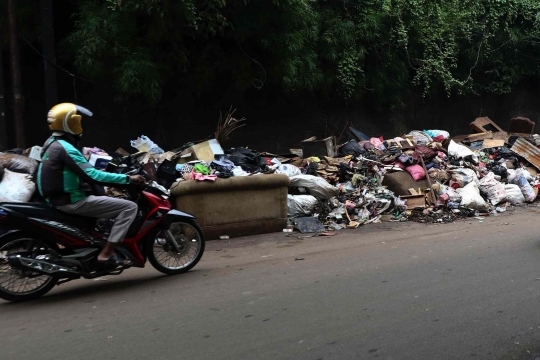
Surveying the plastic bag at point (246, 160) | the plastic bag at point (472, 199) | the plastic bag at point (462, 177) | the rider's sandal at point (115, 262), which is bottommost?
the plastic bag at point (472, 199)

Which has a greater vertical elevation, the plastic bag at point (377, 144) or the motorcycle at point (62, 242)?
the plastic bag at point (377, 144)

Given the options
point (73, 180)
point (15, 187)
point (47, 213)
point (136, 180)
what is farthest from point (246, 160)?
point (47, 213)

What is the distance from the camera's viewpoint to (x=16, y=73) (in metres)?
10.1

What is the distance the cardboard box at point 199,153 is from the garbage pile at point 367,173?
0.06 feet

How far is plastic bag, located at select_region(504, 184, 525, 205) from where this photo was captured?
40.3 ft

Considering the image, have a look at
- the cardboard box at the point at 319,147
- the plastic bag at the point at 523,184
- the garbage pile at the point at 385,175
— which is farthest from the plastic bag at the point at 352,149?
the plastic bag at the point at 523,184

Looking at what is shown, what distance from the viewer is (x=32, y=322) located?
4.93m

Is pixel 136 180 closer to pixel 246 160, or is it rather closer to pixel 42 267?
pixel 42 267

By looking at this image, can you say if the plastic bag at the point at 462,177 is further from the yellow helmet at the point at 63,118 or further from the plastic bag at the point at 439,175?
the yellow helmet at the point at 63,118

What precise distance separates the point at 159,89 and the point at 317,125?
5502 millimetres

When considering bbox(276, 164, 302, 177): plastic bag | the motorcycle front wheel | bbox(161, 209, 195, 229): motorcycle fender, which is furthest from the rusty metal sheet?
bbox(161, 209, 195, 229): motorcycle fender

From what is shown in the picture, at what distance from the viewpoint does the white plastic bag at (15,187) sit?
815 centimetres

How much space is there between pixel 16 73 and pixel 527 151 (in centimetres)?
1194

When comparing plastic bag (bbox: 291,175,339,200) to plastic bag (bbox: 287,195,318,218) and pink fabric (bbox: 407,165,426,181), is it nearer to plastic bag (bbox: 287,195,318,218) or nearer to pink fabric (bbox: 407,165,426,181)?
plastic bag (bbox: 287,195,318,218)
